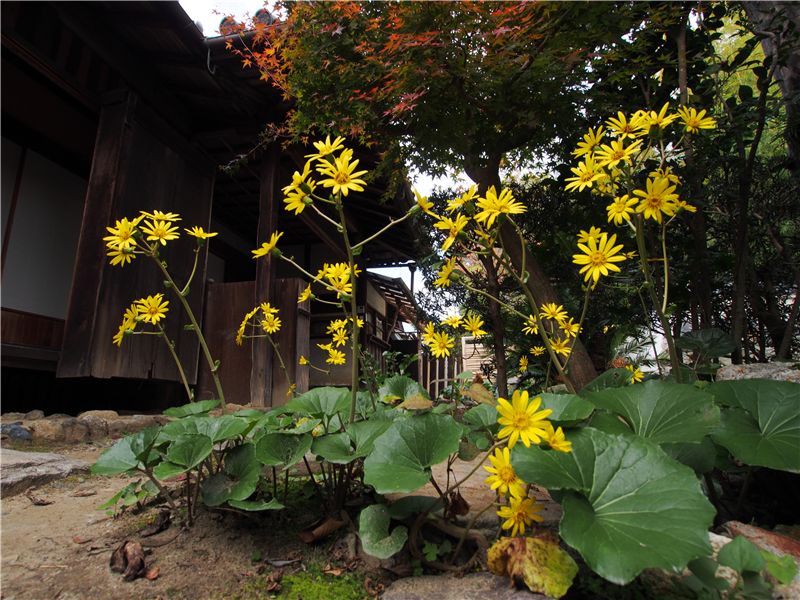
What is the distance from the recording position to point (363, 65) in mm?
2793

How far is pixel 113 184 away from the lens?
3.67 metres

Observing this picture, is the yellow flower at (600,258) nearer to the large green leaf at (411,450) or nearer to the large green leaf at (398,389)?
the large green leaf at (411,450)

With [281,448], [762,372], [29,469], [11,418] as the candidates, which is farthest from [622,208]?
[11,418]

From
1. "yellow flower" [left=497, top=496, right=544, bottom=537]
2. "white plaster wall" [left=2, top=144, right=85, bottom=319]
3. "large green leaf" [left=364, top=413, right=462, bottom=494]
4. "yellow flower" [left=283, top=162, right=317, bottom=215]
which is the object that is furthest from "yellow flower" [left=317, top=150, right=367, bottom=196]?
"white plaster wall" [left=2, top=144, right=85, bottom=319]

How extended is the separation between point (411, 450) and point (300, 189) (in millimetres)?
721

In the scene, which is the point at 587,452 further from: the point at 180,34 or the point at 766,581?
the point at 180,34

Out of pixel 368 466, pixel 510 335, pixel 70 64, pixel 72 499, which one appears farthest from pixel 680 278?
pixel 70 64

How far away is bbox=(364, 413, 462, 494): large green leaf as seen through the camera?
98 cm

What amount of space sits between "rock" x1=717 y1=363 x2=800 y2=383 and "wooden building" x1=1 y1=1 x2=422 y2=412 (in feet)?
10.2

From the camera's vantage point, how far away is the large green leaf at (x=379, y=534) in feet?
3.41

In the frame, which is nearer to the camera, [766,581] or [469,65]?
[766,581]

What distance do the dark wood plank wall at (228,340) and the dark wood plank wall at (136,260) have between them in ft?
0.95

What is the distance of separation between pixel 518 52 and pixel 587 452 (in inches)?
96.6

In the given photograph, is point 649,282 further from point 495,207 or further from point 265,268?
point 265,268
